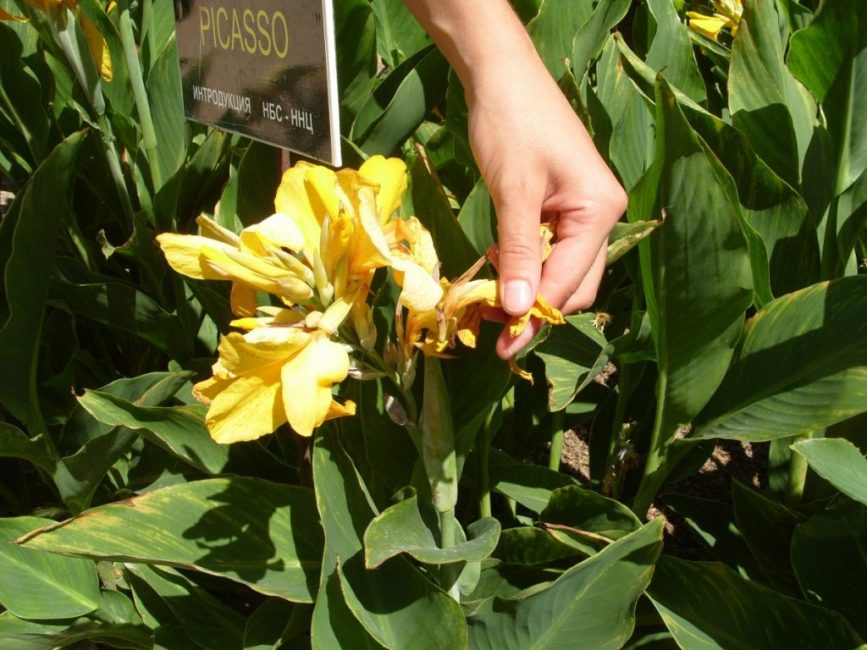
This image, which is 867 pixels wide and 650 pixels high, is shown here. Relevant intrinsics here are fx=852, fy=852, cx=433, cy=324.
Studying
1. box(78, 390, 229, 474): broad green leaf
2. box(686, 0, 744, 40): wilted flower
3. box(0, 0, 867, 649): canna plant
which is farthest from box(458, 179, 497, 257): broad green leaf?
box(686, 0, 744, 40): wilted flower

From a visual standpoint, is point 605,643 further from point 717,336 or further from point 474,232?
point 474,232

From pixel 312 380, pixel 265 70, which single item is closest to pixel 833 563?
pixel 312 380

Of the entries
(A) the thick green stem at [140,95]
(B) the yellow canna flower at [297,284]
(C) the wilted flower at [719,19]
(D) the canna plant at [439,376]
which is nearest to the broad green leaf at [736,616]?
(D) the canna plant at [439,376]

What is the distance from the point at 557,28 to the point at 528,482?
0.58 metres

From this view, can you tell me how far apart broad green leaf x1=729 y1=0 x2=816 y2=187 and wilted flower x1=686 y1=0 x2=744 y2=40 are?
1.46 ft

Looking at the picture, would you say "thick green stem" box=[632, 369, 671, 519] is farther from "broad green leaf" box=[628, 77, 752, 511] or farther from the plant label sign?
the plant label sign

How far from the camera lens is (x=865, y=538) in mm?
953

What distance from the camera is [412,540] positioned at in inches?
29.5

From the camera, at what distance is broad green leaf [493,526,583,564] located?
0.92 meters

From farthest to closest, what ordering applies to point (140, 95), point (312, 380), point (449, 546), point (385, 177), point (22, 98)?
point (22, 98)
point (140, 95)
point (449, 546)
point (385, 177)
point (312, 380)

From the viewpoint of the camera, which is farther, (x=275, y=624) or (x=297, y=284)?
(x=275, y=624)

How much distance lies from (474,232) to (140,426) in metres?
0.40

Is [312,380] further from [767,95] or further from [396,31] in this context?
[396,31]

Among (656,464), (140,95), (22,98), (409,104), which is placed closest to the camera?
(656,464)
